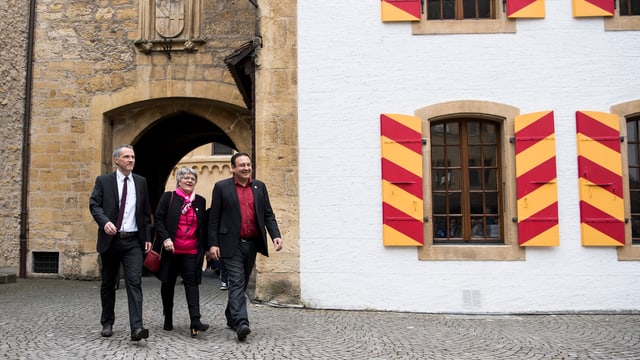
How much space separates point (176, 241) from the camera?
15.6 feet

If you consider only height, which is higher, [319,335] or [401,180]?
[401,180]

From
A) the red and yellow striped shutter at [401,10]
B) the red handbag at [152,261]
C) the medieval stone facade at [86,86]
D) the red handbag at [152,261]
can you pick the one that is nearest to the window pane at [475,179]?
the red and yellow striped shutter at [401,10]

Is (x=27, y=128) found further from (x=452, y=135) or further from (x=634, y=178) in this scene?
(x=634, y=178)

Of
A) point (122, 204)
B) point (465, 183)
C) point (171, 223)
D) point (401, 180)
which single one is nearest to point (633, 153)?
point (465, 183)

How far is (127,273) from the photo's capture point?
4.47m

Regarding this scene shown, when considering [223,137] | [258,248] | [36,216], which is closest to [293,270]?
[258,248]

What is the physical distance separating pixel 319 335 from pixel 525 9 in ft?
15.1

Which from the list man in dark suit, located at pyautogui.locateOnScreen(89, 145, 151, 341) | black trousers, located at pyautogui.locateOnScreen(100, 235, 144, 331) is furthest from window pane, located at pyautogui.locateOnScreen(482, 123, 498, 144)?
black trousers, located at pyautogui.locateOnScreen(100, 235, 144, 331)

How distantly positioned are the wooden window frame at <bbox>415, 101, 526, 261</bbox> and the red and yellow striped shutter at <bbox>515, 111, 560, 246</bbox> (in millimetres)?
92

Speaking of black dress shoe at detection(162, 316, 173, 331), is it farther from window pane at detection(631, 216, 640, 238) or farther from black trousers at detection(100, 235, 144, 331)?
window pane at detection(631, 216, 640, 238)

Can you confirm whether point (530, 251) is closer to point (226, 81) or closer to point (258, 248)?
point (258, 248)

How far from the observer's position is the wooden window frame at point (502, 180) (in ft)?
20.1

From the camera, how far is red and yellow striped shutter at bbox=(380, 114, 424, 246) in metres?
6.12

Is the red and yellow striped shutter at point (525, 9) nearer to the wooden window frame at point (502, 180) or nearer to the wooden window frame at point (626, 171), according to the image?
the wooden window frame at point (502, 180)
